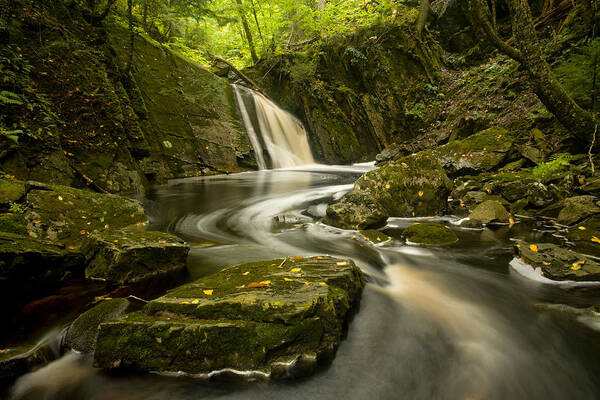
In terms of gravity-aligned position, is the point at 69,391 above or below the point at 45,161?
below

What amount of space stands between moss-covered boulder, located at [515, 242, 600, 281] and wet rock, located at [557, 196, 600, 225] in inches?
62.8

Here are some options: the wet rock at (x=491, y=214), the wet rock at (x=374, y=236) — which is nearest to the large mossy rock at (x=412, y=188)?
the wet rock at (x=491, y=214)

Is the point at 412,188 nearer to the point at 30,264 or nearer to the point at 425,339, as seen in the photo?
the point at 425,339

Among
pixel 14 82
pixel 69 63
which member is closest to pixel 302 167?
pixel 69 63

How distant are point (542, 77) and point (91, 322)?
785cm

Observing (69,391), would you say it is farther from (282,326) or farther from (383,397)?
(383,397)

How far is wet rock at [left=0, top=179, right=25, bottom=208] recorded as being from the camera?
3312mm

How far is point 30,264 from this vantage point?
2.59m

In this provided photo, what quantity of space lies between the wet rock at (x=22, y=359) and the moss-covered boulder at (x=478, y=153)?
842 centimetres

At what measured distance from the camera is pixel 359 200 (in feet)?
16.8

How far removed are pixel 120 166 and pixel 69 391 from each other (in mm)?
6452

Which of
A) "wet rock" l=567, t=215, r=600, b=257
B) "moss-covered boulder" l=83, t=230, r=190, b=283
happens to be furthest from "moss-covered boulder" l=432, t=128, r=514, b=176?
"moss-covered boulder" l=83, t=230, r=190, b=283

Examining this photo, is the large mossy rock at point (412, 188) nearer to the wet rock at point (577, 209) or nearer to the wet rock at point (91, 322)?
the wet rock at point (577, 209)

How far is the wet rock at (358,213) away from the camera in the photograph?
495 centimetres
